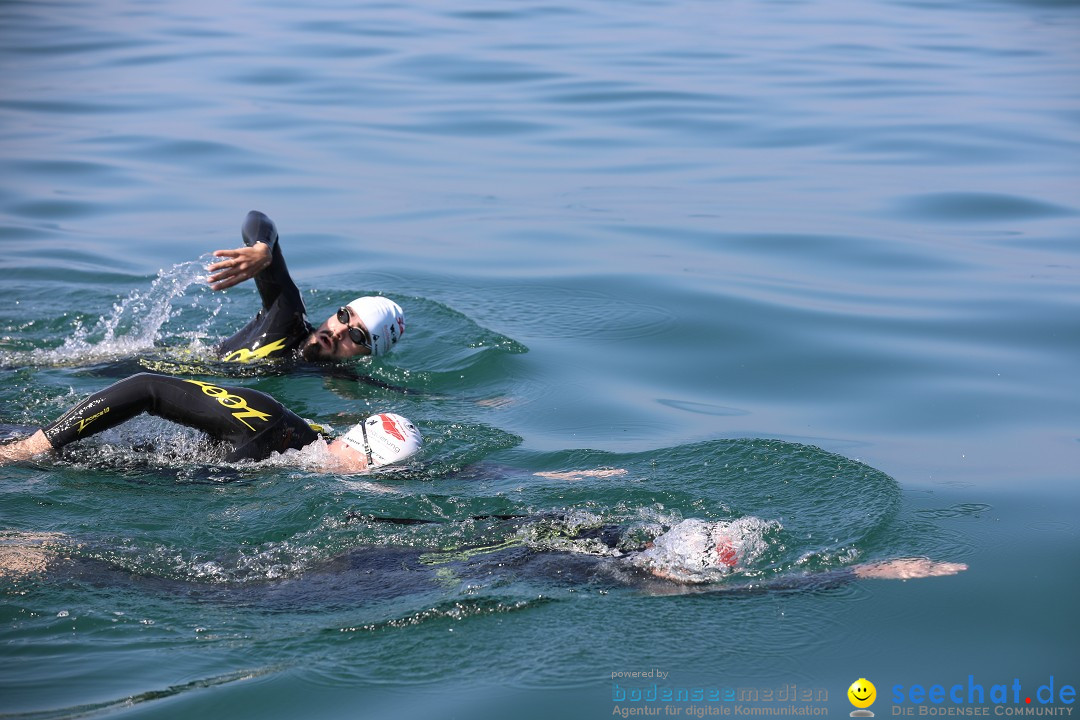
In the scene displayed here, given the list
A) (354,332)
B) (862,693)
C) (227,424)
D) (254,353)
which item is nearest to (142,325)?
(254,353)

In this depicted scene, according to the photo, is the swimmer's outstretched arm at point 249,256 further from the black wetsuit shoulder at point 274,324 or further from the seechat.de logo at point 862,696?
the seechat.de logo at point 862,696

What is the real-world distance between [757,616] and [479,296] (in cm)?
675

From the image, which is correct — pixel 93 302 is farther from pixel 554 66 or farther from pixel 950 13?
pixel 950 13

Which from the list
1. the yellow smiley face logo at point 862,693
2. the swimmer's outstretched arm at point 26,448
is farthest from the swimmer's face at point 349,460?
the yellow smiley face logo at point 862,693

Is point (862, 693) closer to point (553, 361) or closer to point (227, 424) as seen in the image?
point (227, 424)

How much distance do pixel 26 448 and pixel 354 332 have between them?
3.41 metres

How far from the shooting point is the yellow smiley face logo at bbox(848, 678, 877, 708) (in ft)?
17.1

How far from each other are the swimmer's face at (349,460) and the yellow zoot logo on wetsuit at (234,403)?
19.2 inches

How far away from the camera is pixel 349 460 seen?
294 inches

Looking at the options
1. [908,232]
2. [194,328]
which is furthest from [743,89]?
[194,328]

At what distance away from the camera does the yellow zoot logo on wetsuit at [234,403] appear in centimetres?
726

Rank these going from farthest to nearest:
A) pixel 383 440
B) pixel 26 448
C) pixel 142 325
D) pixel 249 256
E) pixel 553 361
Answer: pixel 142 325, pixel 553 361, pixel 249 256, pixel 383 440, pixel 26 448

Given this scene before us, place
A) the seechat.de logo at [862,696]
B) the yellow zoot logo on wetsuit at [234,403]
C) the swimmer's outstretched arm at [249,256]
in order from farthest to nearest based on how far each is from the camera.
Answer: the swimmer's outstretched arm at [249,256], the yellow zoot logo on wetsuit at [234,403], the seechat.de logo at [862,696]

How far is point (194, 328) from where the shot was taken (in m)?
11.3
